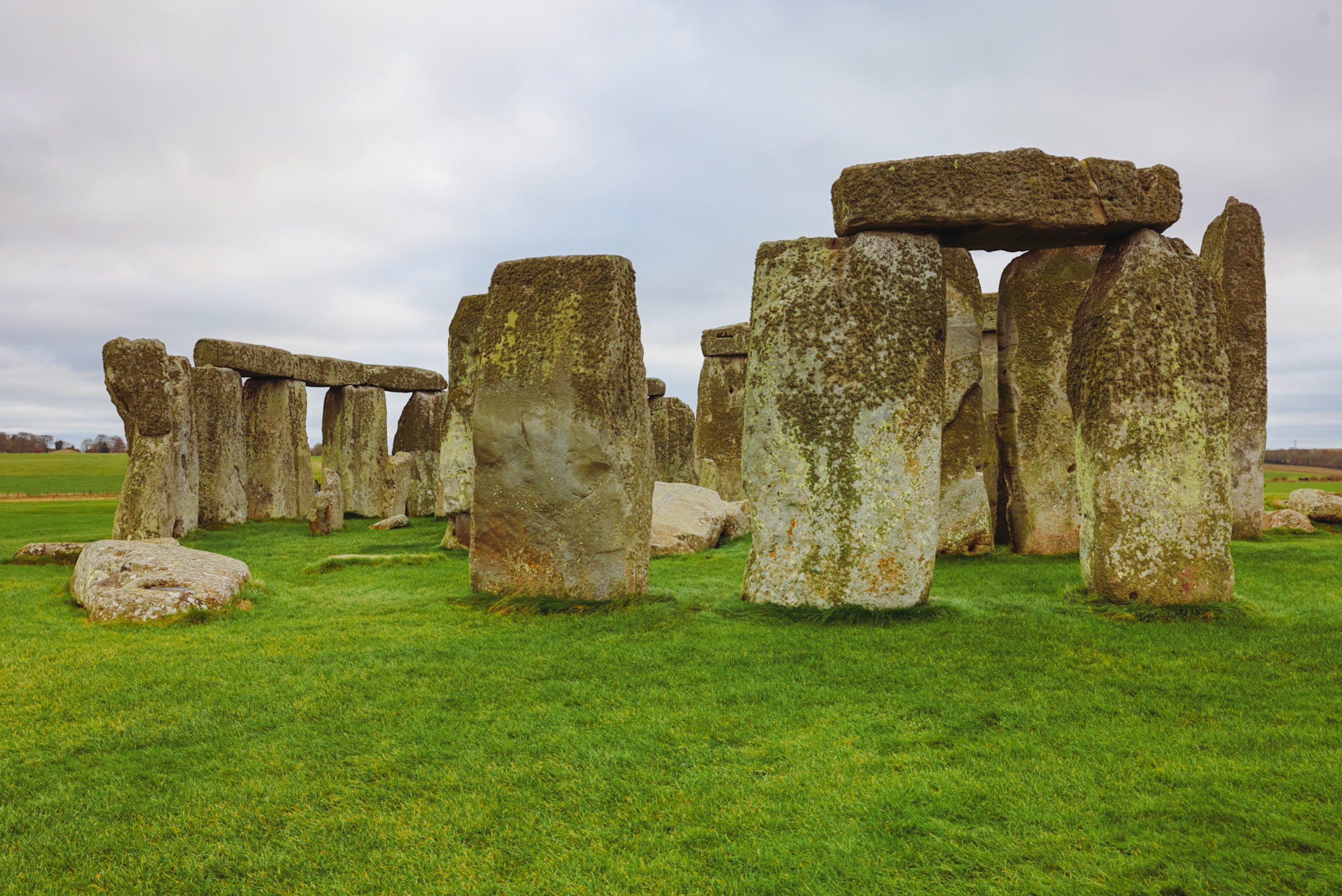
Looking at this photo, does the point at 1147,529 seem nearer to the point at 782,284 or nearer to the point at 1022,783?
the point at 782,284

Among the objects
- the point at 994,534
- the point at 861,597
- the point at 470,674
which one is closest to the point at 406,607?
the point at 470,674

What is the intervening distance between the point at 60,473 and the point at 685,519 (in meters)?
29.5

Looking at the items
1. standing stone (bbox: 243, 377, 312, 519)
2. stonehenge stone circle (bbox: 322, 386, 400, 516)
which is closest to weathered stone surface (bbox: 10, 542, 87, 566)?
standing stone (bbox: 243, 377, 312, 519)

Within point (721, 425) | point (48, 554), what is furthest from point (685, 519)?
point (48, 554)

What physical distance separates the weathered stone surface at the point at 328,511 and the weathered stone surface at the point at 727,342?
671 centimetres

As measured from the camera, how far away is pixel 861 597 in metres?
5.74

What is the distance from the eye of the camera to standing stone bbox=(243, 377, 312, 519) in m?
15.2

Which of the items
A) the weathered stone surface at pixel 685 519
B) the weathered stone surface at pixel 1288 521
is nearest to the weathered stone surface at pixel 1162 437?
the weathered stone surface at pixel 685 519

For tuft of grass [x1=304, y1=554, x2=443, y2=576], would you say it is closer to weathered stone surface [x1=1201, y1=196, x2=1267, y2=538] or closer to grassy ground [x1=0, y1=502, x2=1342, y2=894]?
grassy ground [x1=0, y1=502, x2=1342, y2=894]

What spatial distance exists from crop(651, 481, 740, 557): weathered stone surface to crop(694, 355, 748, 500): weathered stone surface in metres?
3.37

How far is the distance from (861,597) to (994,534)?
455 cm

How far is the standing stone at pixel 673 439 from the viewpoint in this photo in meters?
20.5

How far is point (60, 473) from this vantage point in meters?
30.3

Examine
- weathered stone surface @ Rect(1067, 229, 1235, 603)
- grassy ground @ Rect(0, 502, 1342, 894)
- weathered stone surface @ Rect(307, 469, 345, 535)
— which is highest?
weathered stone surface @ Rect(1067, 229, 1235, 603)
